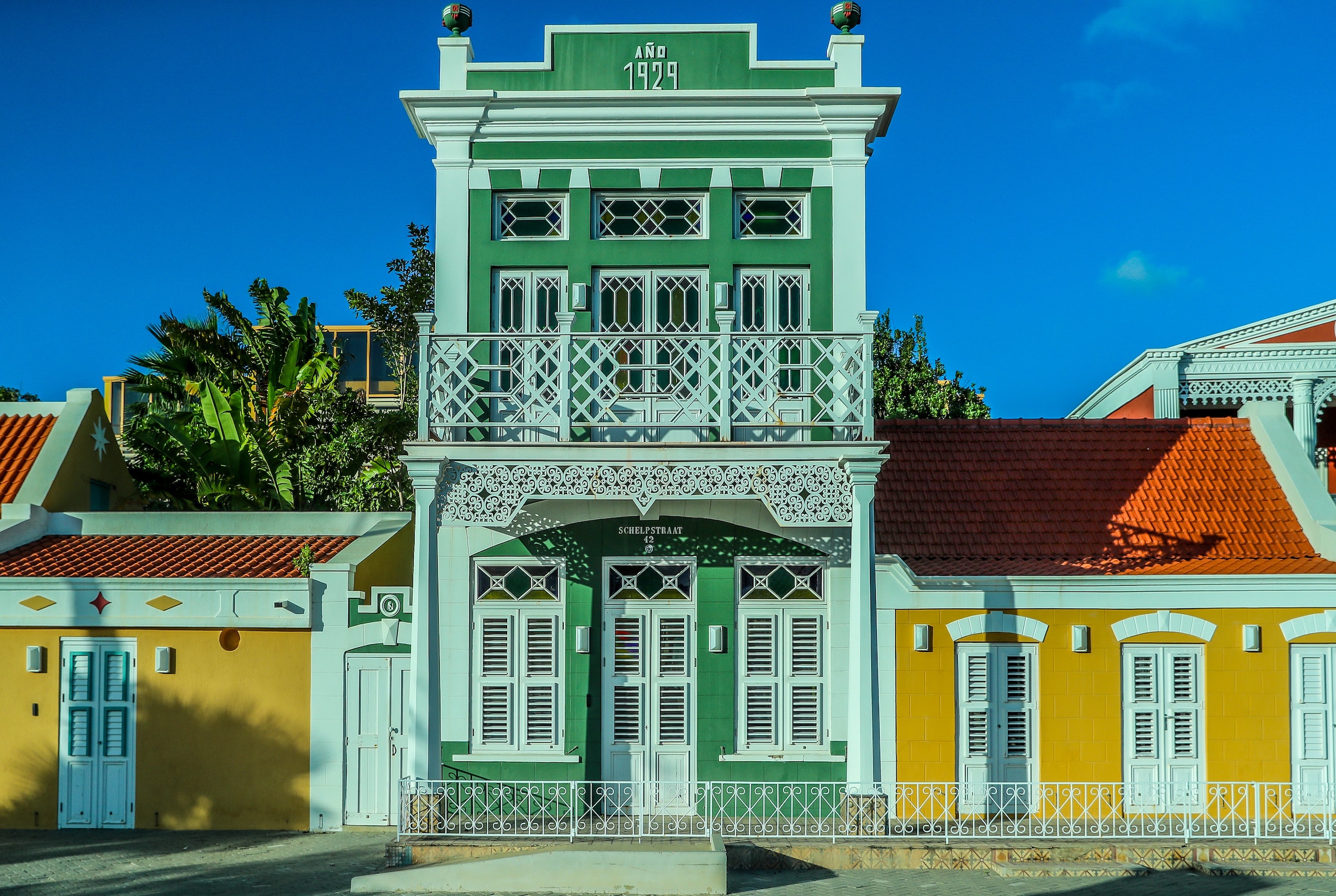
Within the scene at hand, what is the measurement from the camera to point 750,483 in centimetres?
1165

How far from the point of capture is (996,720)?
12445mm

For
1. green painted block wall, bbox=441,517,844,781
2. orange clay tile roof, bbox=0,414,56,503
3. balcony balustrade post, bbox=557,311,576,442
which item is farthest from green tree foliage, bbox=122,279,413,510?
balcony balustrade post, bbox=557,311,576,442

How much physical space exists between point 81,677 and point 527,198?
7009 millimetres

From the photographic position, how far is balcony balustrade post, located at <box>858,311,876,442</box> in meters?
11.7

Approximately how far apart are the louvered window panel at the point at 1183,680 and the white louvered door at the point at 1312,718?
3.25 feet

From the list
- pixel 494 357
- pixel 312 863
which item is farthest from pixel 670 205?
pixel 312 863

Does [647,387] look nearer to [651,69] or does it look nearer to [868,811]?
[651,69]

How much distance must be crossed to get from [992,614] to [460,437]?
5.71 meters

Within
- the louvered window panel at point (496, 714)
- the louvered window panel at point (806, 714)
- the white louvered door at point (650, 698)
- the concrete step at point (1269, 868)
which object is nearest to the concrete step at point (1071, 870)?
the concrete step at point (1269, 868)

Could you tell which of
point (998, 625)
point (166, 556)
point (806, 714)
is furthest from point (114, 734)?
point (998, 625)

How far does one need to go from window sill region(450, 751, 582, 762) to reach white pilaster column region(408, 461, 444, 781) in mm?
1138

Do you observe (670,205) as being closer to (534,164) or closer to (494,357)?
(534,164)

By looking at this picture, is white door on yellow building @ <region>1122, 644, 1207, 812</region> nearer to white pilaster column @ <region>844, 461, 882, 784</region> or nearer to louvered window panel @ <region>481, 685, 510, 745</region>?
white pilaster column @ <region>844, 461, 882, 784</region>

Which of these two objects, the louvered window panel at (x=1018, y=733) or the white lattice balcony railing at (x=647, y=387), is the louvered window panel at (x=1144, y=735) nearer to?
the louvered window panel at (x=1018, y=733)
